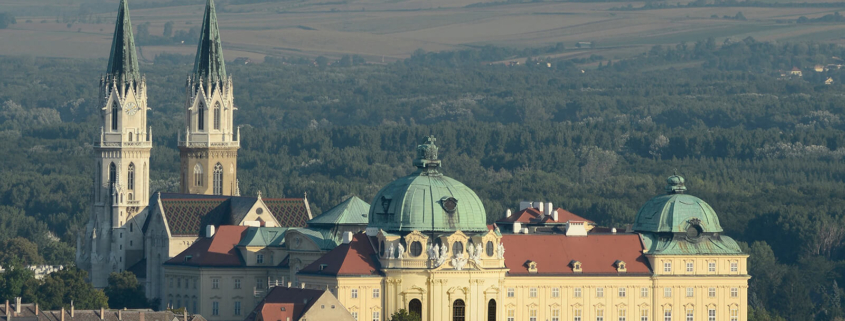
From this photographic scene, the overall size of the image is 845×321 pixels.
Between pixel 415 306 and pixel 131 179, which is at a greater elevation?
pixel 131 179

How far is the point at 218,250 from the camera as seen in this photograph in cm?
15175

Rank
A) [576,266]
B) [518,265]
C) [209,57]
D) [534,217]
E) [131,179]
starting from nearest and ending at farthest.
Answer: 1. [518,265]
2. [576,266]
3. [534,217]
4. [131,179]
5. [209,57]

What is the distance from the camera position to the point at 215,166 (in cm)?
17775

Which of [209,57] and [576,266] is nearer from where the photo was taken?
[576,266]

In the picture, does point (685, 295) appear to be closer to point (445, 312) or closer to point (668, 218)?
point (668, 218)

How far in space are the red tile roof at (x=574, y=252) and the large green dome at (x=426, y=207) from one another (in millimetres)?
6127

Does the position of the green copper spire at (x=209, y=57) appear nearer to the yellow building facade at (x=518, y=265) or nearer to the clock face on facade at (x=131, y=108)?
the clock face on facade at (x=131, y=108)

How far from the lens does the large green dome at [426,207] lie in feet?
443

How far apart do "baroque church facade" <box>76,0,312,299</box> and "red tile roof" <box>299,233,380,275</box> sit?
22.0m

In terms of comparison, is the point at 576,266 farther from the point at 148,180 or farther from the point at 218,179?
the point at 218,179

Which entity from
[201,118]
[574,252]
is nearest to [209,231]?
[201,118]

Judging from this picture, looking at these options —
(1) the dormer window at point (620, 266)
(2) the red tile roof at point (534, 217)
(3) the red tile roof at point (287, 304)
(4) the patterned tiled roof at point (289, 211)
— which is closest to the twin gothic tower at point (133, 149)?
(4) the patterned tiled roof at point (289, 211)

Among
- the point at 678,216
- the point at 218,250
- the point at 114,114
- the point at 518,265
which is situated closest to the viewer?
the point at 518,265

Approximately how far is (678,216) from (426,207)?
687 inches
